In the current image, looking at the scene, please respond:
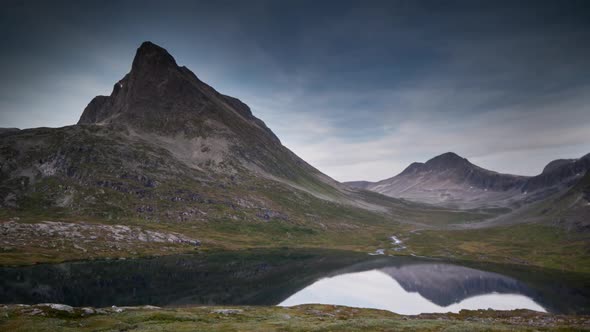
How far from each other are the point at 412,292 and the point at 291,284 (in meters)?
41.1

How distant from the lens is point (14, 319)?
34438mm

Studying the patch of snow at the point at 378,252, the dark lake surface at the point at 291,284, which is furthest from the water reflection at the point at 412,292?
the patch of snow at the point at 378,252

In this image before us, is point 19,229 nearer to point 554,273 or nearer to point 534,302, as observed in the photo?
point 534,302

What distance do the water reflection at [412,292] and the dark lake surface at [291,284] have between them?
28 centimetres

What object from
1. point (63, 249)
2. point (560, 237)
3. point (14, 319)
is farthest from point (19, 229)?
point (560, 237)

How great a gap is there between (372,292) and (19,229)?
484 feet

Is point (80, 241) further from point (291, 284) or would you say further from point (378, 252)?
point (378, 252)

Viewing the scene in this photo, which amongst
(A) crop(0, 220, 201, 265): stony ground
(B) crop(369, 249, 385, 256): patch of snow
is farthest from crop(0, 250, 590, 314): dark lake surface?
(B) crop(369, 249, 385, 256): patch of snow

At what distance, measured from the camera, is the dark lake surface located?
79.1 meters

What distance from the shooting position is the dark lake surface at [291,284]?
79125 millimetres

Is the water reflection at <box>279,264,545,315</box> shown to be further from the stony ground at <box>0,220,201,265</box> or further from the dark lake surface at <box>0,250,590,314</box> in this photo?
the stony ground at <box>0,220,201,265</box>

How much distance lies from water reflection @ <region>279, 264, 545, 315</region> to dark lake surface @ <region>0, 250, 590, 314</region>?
0.28m

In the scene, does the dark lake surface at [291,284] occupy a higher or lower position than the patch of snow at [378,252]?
lower

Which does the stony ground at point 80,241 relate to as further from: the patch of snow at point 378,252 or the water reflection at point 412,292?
the patch of snow at point 378,252
